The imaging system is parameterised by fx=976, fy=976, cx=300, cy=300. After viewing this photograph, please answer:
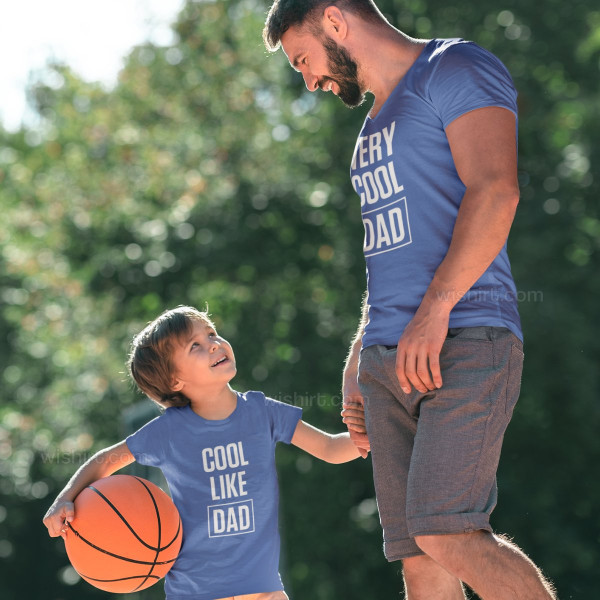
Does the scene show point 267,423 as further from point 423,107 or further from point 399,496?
point 423,107

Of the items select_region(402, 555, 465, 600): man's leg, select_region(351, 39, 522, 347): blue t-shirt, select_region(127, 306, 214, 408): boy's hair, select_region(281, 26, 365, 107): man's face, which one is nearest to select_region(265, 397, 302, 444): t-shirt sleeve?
select_region(127, 306, 214, 408): boy's hair

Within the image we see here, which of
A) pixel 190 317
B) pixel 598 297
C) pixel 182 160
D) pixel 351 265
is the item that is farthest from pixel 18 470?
pixel 190 317

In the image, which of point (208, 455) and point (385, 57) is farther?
point (208, 455)

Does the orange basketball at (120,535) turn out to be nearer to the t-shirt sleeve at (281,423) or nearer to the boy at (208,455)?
the boy at (208,455)

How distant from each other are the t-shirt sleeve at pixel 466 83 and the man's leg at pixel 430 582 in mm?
1264

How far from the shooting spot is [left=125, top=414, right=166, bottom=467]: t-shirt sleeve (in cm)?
355

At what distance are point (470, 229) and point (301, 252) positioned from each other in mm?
9872

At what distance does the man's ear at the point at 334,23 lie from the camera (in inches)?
117

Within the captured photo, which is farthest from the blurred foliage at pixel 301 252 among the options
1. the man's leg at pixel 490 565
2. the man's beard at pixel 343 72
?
the man's leg at pixel 490 565

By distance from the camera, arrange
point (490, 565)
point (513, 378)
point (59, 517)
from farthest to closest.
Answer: point (59, 517)
point (513, 378)
point (490, 565)

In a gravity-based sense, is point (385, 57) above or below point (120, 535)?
above

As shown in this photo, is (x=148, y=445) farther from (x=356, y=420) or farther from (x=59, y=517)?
(x=356, y=420)

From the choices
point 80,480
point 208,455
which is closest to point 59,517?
point 80,480

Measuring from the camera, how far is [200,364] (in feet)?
11.7
